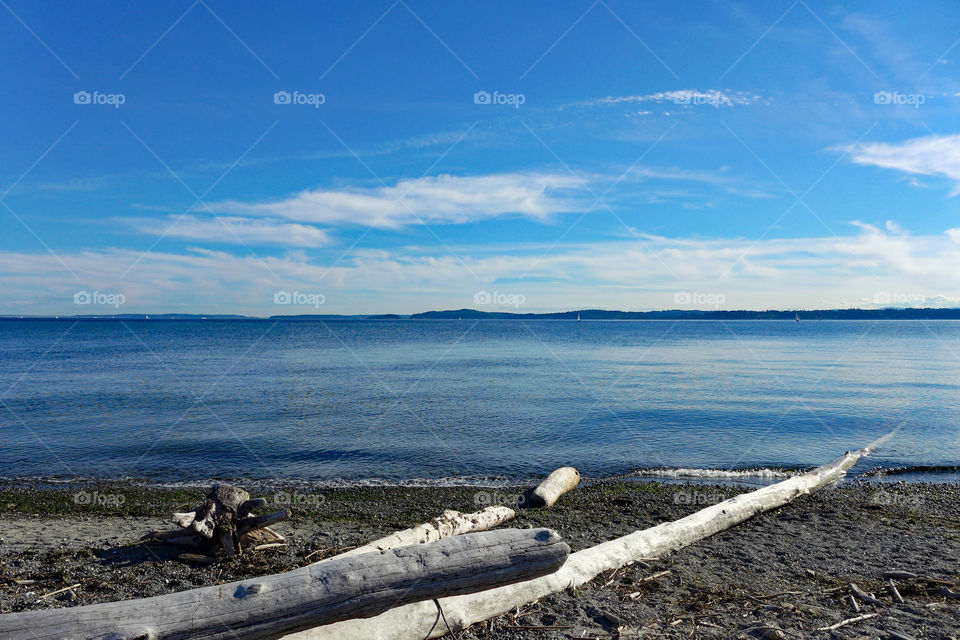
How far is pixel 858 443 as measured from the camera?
19391 millimetres

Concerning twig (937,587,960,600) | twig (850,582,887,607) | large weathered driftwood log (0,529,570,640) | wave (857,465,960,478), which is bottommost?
wave (857,465,960,478)

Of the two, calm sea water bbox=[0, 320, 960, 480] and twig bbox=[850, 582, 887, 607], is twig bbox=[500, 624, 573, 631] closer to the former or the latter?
twig bbox=[850, 582, 887, 607]

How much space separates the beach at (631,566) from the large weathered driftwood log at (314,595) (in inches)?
31.2

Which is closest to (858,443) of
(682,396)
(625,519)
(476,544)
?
(682,396)

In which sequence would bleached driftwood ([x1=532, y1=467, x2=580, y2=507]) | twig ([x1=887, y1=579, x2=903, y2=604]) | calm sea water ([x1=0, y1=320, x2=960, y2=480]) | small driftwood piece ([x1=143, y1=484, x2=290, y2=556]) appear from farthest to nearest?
calm sea water ([x1=0, y1=320, x2=960, y2=480])
bleached driftwood ([x1=532, y1=467, x2=580, y2=507])
small driftwood piece ([x1=143, y1=484, x2=290, y2=556])
twig ([x1=887, y1=579, x2=903, y2=604])

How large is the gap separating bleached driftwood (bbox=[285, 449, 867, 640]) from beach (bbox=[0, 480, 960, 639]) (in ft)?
0.47

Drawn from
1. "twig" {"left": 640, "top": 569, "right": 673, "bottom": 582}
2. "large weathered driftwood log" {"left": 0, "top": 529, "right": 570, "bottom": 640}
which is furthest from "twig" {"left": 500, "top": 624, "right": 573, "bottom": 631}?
"twig" {"left": 640, "top": 569, "right": 673, "bottom": 582}

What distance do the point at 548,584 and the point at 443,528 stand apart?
2.64 m

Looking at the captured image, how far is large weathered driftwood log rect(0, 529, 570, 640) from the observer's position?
4.58 metres

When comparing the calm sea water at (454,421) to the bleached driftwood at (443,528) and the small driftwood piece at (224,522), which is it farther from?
the small driftwood piece at (224,522)

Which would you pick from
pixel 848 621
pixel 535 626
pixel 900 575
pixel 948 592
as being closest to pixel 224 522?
pixel 535 626

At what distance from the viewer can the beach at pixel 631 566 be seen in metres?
6.33

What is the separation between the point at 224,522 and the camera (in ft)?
27.2

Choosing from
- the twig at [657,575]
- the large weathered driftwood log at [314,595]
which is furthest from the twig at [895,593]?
the large weathered driftwood log at [314,595]
